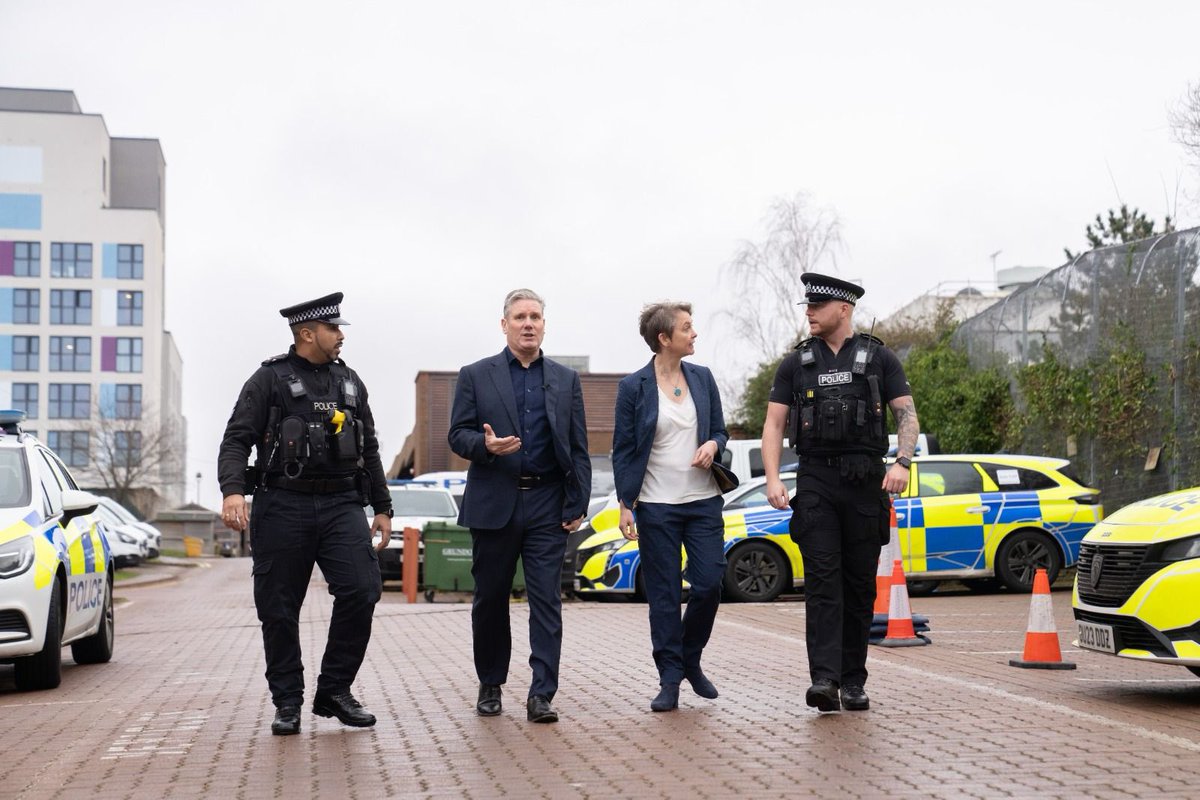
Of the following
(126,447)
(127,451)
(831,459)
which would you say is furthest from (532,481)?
(126,447)

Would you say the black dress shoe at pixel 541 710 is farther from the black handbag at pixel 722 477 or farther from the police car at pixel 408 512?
the police car at pixel 408 512

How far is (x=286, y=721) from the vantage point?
7.25 metres

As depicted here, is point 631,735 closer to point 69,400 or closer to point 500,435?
point 500,435

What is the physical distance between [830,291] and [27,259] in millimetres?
98888

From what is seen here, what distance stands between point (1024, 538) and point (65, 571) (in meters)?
10.7

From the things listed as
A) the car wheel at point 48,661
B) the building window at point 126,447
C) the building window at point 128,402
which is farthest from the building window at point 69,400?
the car wheel at point 48,661

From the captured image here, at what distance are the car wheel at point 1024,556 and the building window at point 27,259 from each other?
299ft

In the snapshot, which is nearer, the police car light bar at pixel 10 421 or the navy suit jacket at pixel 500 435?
the navy suit jacket at pixel 500 435

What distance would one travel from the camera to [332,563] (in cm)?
734

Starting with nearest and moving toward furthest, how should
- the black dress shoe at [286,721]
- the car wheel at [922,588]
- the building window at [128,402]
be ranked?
the black dress shoe at [286,721], the car wheel at [922,588], the building window at [128,402]

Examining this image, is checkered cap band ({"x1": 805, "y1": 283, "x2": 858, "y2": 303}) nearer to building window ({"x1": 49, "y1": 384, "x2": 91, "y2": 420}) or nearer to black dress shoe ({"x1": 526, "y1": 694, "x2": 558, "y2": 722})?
black dress shoe ({"x1": 526, "y1": 694, "x2": 558, "y2": 722})

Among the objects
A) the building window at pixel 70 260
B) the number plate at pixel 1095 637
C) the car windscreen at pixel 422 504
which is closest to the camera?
the number plate at pixel 1095 637

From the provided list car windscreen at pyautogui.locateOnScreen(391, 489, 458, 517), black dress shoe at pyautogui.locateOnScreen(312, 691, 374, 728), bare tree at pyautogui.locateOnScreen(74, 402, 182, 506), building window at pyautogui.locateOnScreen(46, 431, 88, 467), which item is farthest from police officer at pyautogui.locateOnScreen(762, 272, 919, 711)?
building window at pyautogui.locateOnScreen(46, 431, 88, 467)

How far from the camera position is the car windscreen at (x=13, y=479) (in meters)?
10.2
